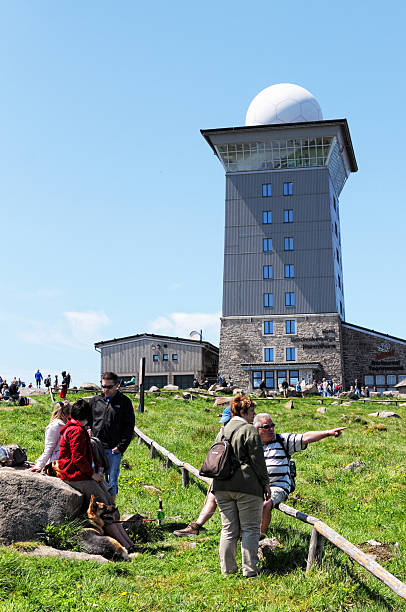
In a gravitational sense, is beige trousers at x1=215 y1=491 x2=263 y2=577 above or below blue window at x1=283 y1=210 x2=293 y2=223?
below

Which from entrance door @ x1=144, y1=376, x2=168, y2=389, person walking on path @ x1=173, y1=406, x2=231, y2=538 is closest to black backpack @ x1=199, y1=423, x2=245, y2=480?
person walking on path @ x1=173, y1=406, x2=231, y2=538

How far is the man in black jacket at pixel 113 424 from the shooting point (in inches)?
390

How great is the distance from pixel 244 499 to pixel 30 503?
2.69 metres

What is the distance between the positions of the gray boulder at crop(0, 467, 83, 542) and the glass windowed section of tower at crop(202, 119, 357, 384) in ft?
171

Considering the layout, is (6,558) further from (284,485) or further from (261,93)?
(261,93)

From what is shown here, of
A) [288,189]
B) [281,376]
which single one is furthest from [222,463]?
[288,189]

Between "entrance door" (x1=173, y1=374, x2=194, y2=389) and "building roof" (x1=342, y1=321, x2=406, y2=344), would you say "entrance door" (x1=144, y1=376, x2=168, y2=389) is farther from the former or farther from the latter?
"building roof" (x1=342, y1=321, x2=406, y2=344)

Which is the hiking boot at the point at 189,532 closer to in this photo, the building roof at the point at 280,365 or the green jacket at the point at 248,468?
the green jacket at the point at 248,468

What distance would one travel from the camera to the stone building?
5986cm

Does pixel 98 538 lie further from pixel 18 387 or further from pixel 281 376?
pixel 281 376

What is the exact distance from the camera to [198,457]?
1566 cm

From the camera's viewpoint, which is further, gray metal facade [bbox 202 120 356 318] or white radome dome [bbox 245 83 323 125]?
white radome dome [bbox 245 83 323 125]

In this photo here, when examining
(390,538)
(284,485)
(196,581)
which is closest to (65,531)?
(196,581)

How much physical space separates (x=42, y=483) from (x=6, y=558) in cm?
137
